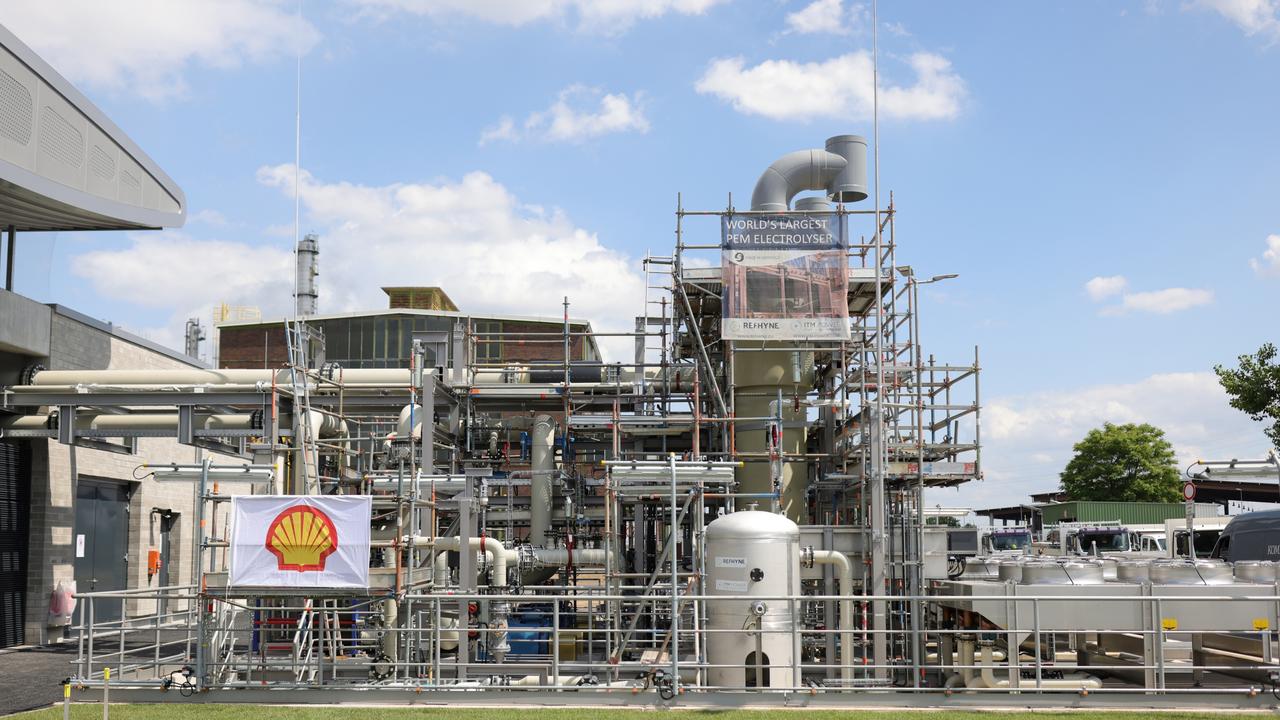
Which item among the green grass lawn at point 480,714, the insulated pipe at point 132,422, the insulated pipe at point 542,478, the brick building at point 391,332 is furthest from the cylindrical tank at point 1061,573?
the brick building at point 391,332

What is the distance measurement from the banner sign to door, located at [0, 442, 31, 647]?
53.8ft

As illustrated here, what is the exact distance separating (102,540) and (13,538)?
12.3 ft

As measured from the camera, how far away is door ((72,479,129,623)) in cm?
2741

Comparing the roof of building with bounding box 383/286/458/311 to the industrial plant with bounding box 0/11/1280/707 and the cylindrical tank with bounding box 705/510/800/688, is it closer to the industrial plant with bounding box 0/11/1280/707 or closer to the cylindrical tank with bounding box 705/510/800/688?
the industrial plant with bounding box 0/11/1280/707

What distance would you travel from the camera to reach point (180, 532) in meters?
32.9

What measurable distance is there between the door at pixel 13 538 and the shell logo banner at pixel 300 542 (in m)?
11.7

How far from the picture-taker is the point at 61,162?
24.8 metres

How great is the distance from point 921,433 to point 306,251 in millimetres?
49914

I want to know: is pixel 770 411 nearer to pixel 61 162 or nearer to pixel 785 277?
pixel 785 277

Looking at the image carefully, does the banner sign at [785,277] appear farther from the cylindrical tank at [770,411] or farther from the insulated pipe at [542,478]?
the insulated pipe at [542,478]

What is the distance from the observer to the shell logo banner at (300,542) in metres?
16.1

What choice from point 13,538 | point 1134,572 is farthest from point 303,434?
point 1134,572

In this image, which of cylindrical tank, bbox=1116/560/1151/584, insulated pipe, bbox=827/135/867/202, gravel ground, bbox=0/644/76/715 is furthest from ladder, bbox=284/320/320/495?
cylindrical tank, bbox=1116/560/1151/584

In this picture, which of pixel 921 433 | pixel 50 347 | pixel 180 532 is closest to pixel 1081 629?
pixel 921 433
